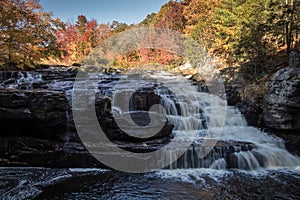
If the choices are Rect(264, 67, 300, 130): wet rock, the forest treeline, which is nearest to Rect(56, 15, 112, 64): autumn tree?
the forest treeline

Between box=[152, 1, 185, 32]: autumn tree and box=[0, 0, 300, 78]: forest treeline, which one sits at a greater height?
box=[152, 1, 185, 32]: autumn tree

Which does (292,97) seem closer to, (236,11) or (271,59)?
(271,59)

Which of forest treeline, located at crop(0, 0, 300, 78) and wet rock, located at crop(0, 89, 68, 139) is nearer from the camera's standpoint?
wet rock, located at crop(0, 89, 68, 139)

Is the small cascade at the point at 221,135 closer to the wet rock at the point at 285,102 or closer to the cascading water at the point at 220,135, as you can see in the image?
the cascading water at the point at 220,135

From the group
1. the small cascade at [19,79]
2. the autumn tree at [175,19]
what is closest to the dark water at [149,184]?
the small cascade at [19,79]

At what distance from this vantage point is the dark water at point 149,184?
4.91 metres

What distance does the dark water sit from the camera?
491 centimetres

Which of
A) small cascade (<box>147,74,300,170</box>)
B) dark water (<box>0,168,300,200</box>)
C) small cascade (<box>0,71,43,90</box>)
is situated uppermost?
small cascade (<box>0,71,43,90</box>)

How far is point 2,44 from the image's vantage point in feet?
28.1

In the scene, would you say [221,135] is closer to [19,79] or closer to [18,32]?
[18,32]

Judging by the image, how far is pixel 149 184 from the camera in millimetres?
5477

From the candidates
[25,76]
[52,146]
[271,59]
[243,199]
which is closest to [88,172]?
[52,146]

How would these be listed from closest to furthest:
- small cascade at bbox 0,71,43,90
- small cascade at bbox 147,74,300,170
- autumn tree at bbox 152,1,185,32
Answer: small cascade at bbox 147,74,300,170
small cascade at bbox 0,71,43,90
autumn tree at bbox 152,1,185,32

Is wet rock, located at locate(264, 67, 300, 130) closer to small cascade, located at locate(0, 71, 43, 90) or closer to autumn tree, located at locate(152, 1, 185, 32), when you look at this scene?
small cascade, located at locate(0, 71, 43, 90)
